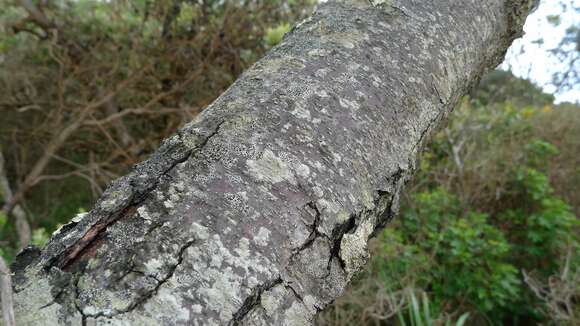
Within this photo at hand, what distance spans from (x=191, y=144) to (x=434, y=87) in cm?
46

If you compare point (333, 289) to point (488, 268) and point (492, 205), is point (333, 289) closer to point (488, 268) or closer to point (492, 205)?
point (488, 268)

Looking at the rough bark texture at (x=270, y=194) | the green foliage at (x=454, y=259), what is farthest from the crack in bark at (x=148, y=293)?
the green foliage at (x=454, y=259)

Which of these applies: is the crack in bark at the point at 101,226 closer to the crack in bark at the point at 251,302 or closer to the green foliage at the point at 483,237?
the crack in bark at the point at 251,302

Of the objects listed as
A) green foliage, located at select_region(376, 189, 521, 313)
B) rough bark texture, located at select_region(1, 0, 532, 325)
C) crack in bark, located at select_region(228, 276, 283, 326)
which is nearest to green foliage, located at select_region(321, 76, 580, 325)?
green foliage, located at select_region(376, 189, 521, 313)

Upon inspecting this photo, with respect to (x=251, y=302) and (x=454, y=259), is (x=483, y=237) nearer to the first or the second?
(x=454, y=259)

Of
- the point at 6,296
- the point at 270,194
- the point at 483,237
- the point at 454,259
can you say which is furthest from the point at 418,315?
the point at 6,296

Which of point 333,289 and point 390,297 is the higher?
point 333,289

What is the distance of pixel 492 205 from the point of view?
12.9ft

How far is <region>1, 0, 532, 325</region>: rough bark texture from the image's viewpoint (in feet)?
1.51

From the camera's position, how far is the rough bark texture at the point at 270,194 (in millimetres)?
461

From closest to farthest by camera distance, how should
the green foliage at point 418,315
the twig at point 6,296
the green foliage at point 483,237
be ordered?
1. the twig at point 6,296
2. the green foliage at point 418,315
3. the green foliage at point 483,237

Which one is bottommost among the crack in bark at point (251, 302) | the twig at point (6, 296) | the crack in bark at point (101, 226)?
the twig at point (6, 296)

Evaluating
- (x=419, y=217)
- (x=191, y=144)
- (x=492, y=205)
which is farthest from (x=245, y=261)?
(x=492, y=205)

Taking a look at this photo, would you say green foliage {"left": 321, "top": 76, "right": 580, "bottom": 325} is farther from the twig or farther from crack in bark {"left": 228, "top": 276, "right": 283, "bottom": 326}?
the twig
